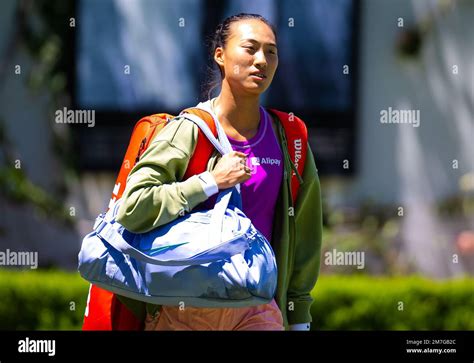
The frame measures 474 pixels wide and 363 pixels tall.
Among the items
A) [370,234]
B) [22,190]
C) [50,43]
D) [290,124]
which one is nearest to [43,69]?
[50,43]

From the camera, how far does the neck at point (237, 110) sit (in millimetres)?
3631

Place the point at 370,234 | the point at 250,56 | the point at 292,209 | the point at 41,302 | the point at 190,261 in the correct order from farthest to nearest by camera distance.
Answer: the point at 370,234, the point at 41,302, the point at 292,209, the point at 250,56, the point at 190,261

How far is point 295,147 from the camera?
3.70m

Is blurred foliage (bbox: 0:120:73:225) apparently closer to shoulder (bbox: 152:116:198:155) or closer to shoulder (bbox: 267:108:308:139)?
shoulder (bbox: 267:108:308:139)

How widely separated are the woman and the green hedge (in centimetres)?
349

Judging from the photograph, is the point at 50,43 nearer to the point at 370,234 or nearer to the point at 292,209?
the point at 370,234

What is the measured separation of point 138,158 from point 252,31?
588 mm

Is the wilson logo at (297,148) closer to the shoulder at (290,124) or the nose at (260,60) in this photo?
the shoulder at (290,124)

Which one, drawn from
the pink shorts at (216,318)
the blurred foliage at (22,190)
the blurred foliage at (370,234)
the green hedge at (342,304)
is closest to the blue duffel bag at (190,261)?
the pink shorts at (216,318)

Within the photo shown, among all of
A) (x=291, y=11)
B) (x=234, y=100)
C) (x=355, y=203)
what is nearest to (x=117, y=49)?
(x=291, y=11)

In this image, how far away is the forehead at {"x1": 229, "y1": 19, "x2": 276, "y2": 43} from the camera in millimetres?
3604

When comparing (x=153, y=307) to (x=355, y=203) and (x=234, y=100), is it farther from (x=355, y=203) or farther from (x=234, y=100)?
(x=355, y=203)

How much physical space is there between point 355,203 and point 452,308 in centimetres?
148

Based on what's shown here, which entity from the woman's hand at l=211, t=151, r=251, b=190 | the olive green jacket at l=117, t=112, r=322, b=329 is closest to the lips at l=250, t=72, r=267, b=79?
the olive green jacket at l=117, t=112, r=322, b=329
